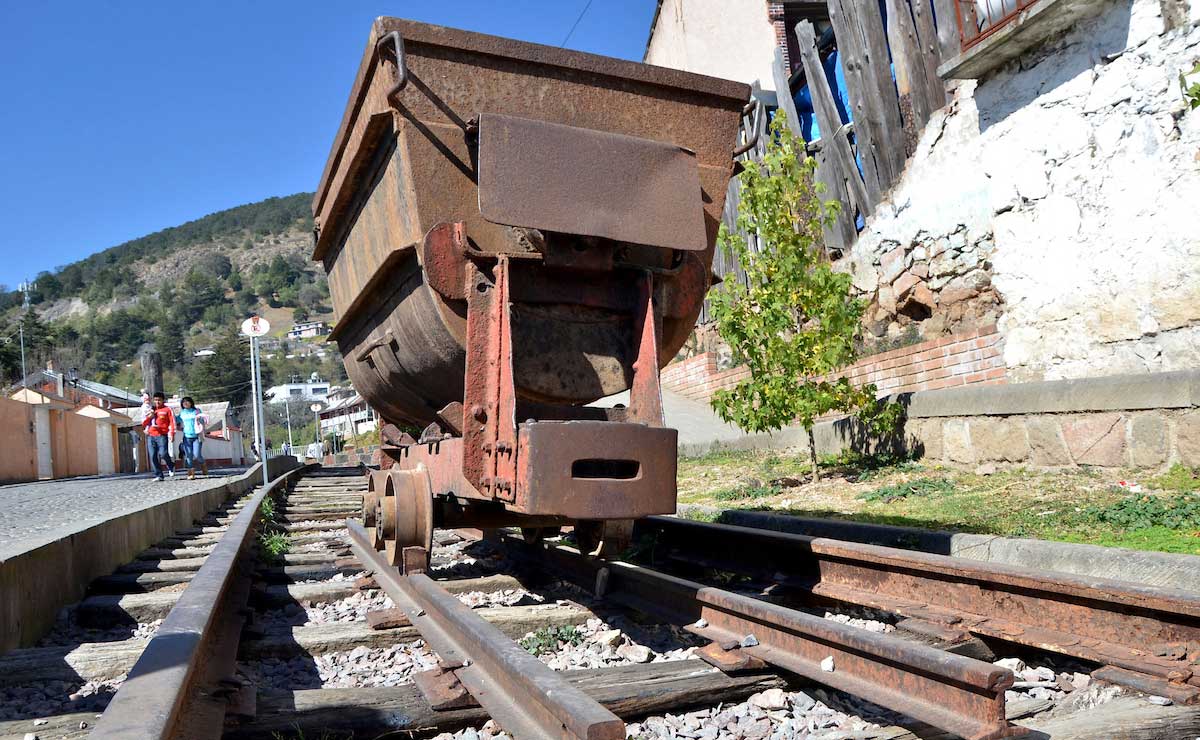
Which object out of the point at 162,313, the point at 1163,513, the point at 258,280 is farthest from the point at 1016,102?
the point at 258,280

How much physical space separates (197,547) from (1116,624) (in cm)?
589

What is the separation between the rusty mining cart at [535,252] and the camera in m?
3.65

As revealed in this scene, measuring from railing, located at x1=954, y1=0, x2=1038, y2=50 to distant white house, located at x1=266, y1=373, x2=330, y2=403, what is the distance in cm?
13896

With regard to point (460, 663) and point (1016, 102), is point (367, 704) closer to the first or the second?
point (460, 663)

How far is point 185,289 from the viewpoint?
6398 inches

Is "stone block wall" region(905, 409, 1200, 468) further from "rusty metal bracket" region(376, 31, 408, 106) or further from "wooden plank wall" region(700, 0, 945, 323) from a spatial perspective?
"rusty metal bracket" region(376, 31, 408, 106)

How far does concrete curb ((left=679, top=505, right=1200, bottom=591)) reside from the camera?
3.35 metres

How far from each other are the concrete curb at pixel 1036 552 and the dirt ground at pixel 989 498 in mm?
473

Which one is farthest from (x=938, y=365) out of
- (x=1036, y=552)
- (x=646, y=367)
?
(x=646, y=367)

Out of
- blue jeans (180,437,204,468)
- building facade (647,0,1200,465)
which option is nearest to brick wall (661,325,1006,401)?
building facade (647,0,1200,465)

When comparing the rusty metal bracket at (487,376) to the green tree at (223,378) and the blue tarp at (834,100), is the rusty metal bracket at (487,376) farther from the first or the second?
the green tree at (223,378)

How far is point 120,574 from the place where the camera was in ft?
16.6

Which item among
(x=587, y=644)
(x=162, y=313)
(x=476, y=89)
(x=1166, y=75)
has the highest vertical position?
(x=162, y=313)

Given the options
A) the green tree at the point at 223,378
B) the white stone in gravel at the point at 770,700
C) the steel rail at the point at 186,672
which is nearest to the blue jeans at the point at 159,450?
the steel rail at the point at 186,672
